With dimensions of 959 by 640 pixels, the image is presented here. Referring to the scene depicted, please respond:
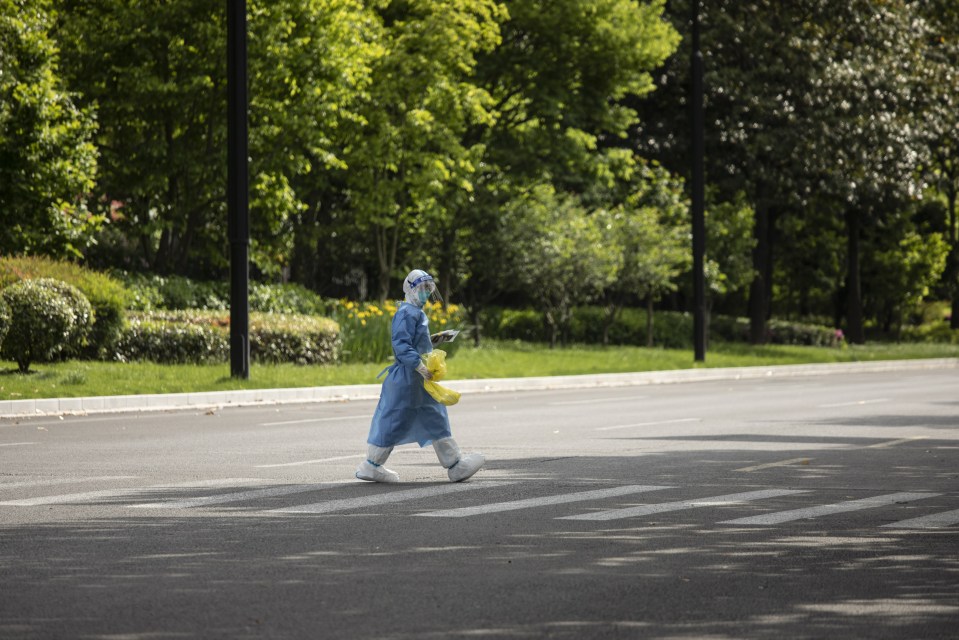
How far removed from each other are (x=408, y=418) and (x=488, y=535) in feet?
9.08

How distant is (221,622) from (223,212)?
86.8ft

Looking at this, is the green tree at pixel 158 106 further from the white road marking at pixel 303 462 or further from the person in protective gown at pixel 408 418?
the person in protective gown at pixel 408 418

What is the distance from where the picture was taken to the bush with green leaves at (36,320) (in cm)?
2139

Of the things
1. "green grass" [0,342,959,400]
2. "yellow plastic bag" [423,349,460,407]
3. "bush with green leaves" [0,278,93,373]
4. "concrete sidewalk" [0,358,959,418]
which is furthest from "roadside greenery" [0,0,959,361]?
"yellow plastic bag" [423,349,460,407]

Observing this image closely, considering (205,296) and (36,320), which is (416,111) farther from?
(36,320)

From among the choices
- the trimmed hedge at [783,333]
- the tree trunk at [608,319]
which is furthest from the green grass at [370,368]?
the trimmed hedge at [783,333]

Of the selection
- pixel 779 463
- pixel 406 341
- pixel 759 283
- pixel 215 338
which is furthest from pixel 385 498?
pixel 759 283

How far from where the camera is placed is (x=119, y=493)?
10836 millimetres

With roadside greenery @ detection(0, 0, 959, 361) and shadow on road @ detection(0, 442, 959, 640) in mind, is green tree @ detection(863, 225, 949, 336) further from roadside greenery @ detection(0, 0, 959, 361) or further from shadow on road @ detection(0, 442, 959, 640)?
shadow on road @ detection(0, 442, 959, 640)

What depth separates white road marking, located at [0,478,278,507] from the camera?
10.3 metres

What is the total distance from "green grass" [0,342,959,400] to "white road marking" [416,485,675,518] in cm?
1069

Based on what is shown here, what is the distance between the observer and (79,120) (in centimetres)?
2791

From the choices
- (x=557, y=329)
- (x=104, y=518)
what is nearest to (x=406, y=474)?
(x=104, y=518)

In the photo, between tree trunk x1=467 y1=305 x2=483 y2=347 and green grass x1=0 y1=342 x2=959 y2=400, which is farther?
tree trunk x1=467 y1=305 x2=483 y2=347
